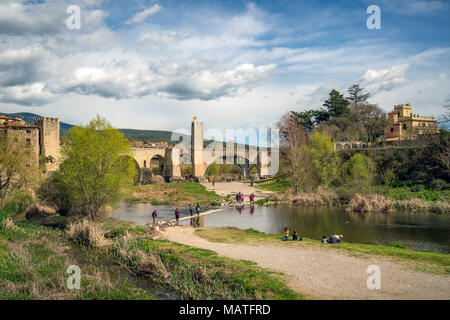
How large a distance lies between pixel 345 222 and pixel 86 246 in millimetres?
15795

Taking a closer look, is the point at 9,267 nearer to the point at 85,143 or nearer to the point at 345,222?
the point at 85,143

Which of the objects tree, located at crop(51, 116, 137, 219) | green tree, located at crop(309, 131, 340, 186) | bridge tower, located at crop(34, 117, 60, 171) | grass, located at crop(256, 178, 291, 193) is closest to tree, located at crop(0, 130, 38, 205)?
tree, located at crop(51, 116, 137, 219)

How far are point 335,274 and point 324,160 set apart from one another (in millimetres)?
27515

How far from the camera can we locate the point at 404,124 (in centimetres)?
6272

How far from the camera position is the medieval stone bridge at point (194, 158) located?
183ft

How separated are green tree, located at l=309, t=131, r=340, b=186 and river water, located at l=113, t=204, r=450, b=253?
7.96m

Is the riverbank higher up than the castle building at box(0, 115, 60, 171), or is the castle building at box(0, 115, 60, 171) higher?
the castle building at box(0, 115, 60, 171)

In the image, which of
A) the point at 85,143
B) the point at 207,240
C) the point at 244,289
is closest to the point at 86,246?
the point at 207,240

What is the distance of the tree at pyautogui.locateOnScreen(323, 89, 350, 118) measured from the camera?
55812 millimetres

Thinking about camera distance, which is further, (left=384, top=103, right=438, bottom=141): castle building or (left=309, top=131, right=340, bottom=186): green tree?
(left=384, top=103, right=438, bottom=141): castle building

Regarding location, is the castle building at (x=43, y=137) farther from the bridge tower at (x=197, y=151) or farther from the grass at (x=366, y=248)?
the grass at (x=366, y=248)

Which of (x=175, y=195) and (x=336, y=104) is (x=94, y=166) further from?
(x=336, y=104)

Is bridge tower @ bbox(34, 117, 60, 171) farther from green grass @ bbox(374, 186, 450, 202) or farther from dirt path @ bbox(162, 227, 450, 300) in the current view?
green grass @ bbox(374, 186, 450, 202)

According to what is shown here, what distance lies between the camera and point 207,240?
57.7ft
